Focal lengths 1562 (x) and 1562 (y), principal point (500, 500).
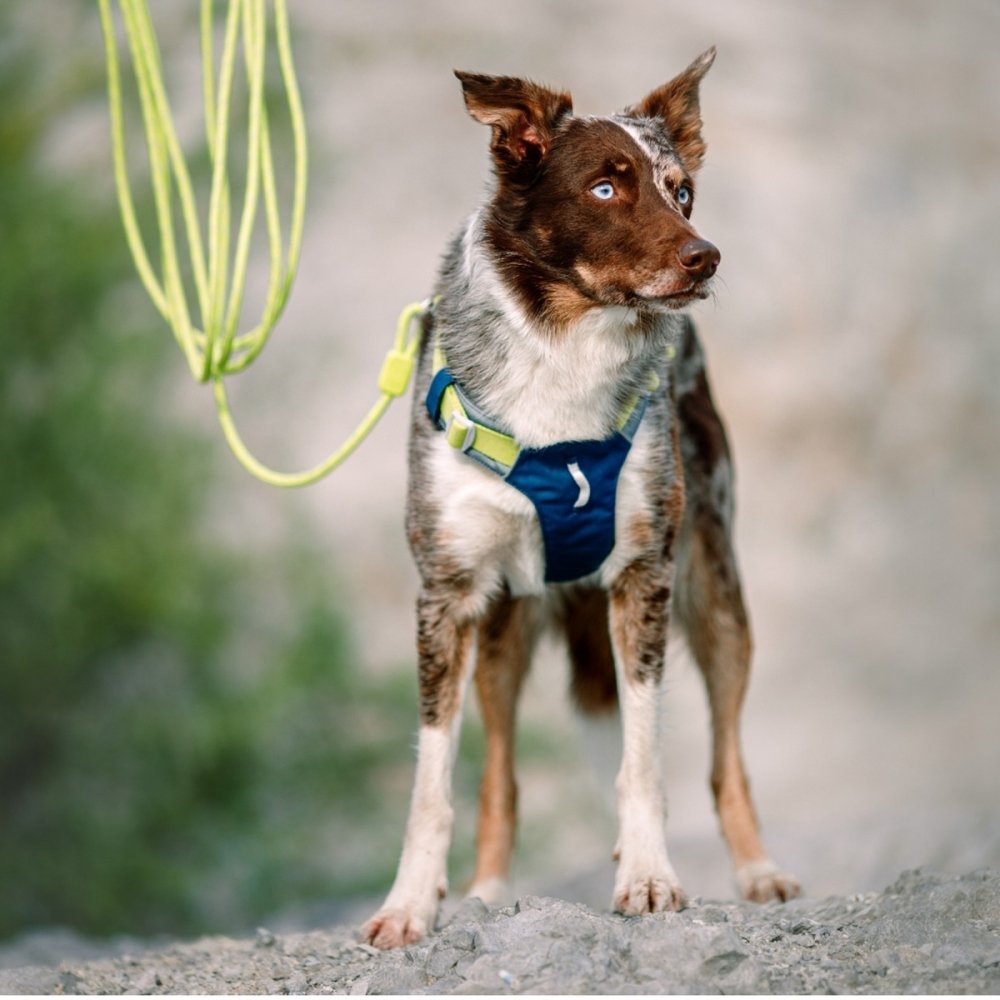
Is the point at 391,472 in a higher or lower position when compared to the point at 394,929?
higher

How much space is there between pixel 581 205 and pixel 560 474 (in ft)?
2.49

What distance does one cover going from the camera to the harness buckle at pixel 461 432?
4.48 meters

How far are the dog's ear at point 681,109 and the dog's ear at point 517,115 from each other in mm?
344

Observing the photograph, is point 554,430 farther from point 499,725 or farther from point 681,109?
point 499,725

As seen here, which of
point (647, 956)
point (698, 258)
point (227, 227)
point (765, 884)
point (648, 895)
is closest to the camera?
point (647, 956)

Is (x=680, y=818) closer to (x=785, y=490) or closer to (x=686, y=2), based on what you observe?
(x=785, y=490)

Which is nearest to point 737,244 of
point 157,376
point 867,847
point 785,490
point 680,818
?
point 785,490

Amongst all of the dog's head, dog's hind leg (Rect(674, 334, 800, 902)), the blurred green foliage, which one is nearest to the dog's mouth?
the dog's head

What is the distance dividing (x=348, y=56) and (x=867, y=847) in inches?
608

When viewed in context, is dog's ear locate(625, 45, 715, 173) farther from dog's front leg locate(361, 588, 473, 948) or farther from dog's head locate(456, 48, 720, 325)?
dog's front leg locate(361, 588, 473, 948)

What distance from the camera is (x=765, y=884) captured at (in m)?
5.11

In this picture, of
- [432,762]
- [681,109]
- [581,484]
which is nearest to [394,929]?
[432,762]

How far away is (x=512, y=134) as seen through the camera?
4.43 metres

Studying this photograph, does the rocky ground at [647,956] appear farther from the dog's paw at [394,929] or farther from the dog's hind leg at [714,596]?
the dog's hind leg at [714,596]
